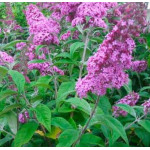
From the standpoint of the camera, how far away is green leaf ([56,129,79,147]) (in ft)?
4.68

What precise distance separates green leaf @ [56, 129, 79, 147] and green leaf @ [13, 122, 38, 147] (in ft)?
0.63

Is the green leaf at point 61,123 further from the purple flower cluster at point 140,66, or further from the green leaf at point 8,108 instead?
the purple flower cluster at point 140,66

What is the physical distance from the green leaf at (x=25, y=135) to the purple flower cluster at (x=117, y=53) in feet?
1.52

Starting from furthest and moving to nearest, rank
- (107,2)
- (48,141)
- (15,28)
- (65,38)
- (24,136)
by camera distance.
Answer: (15,28) → (65,38) → (107,2) → (48,141) → (24,136)

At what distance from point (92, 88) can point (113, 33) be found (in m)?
0.29

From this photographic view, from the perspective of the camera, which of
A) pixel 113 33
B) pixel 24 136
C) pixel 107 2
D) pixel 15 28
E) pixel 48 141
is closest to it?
pixel 113 33

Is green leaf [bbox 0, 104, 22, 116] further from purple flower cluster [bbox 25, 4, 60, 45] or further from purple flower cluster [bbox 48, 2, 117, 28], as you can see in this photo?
purple flower cluster [bbox 48, 2, 117, 28]

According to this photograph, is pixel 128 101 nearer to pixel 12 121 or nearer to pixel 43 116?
pixel 43 116

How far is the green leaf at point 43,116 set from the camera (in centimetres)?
148

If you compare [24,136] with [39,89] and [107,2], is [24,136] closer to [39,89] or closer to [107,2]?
[39,89]

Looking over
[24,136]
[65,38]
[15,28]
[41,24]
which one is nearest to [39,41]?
[41,24]

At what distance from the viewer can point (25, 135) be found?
1.55 m

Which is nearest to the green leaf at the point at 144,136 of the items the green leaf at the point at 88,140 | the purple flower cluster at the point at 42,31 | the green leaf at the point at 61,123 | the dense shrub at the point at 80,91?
the dense shrub at the point at 80,91

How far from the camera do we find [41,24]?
2.07 meters
